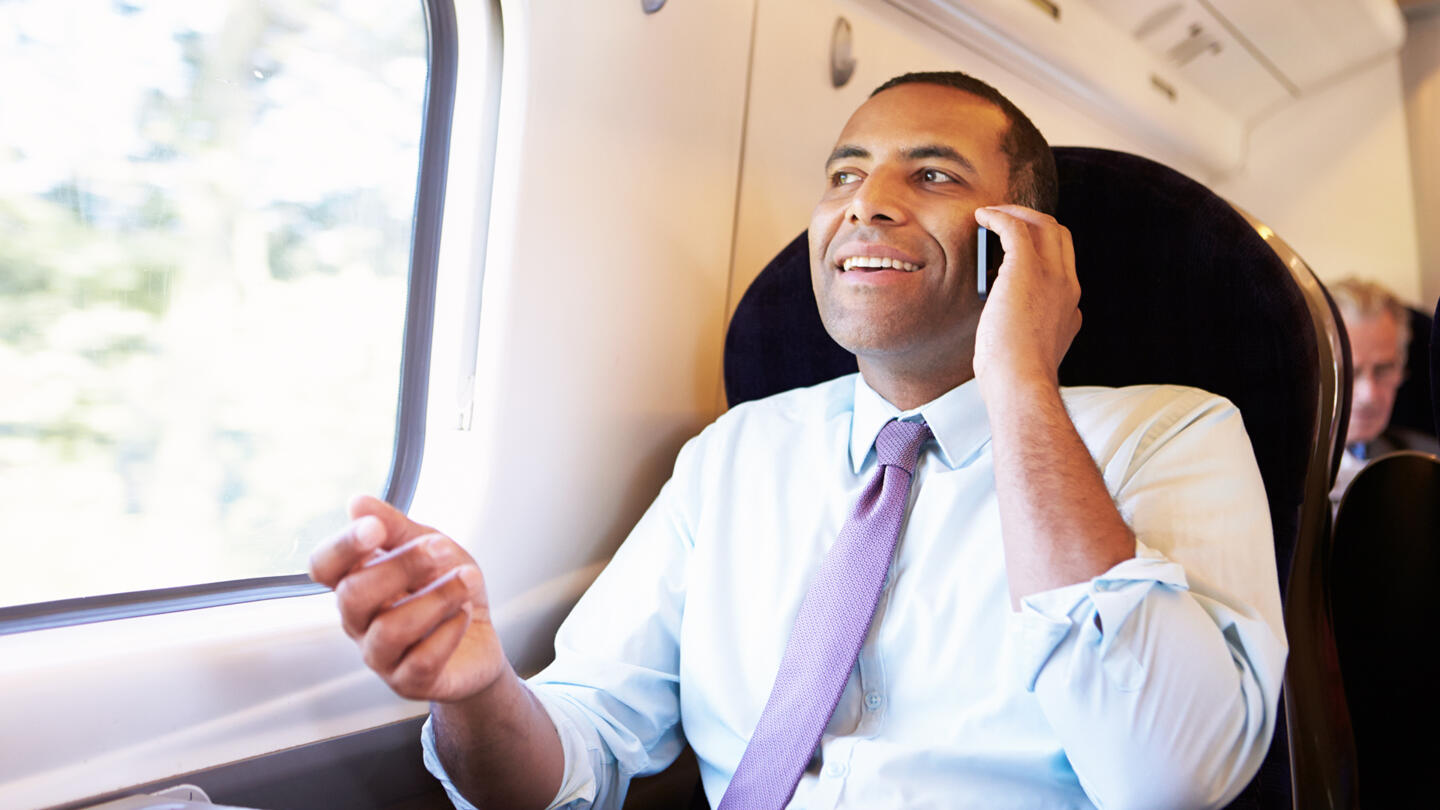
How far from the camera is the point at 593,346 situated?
1.65 meters

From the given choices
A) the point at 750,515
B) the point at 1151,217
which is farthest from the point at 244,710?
the point at 1151,217

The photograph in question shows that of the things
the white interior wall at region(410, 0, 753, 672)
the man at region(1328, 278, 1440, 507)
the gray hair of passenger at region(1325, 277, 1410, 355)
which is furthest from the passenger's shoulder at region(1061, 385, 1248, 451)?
the gray hair of passenger at region(1325, 277, 1410, 355)

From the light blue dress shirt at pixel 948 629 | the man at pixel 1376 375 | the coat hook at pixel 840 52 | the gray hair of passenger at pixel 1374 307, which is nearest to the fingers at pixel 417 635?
the light blue dress shirt at pixel 948 629

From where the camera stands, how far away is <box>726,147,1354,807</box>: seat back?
4.01 ft

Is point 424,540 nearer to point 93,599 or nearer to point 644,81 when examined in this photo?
point 93,599

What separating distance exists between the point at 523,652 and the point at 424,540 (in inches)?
30.6

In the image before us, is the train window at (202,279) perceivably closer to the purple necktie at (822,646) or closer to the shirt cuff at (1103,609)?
the purple necktie at (822,646)

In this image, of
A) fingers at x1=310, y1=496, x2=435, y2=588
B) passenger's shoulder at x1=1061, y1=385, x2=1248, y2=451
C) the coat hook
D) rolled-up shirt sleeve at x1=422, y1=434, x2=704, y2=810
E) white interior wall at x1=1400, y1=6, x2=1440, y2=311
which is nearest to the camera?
fingers at x1=310, y1=496, x2=435, y2=588

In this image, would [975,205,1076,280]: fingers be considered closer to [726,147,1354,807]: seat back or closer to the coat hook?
[726,147,1354,807]: seat back

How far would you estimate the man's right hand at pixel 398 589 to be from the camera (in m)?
0.81

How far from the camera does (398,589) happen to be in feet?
2.77

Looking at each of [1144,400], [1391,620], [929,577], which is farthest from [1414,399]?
[929,577]

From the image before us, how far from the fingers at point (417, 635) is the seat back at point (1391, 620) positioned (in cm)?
144

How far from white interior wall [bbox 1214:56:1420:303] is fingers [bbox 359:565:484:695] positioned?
3.92m
